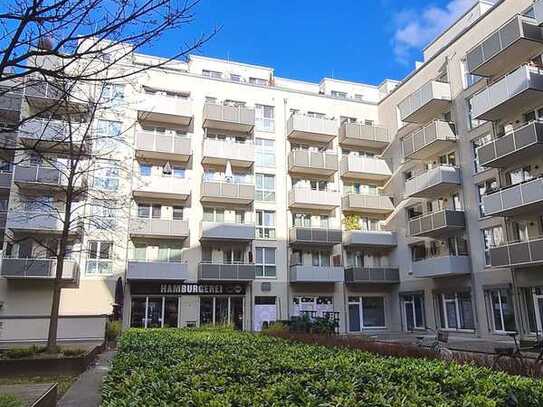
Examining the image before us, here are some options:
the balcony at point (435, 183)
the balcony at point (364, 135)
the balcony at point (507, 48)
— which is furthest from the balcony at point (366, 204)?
the balcony at point (507, 48)

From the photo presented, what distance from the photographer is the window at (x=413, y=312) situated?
30547 mm

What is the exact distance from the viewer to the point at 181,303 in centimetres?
2953

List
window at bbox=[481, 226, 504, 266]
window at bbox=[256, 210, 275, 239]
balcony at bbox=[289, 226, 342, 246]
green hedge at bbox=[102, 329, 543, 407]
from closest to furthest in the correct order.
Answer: green hedge at bbox=[102, 329, 543, 407] < window at bbox=[481, 226, 504, 266] < balcony at bbox=[289, 226, 342, 246] < window at bbox=[256, 210, 275, 239]

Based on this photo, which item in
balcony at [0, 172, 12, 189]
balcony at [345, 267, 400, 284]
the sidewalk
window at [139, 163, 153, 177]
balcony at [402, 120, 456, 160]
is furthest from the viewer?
balcony at [345, 267, 400, 284]

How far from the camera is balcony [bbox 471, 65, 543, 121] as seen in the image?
21188 millimetres

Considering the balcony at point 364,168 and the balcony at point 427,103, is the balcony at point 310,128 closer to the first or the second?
the balcony at point 364,168

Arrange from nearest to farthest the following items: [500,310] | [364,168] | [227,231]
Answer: [500,310]
[227,231]
[364,168]

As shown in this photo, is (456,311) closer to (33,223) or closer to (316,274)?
(316,274)

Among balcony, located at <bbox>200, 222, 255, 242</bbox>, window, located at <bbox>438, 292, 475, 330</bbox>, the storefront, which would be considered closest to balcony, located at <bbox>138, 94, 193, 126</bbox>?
balcony, located at <bbox>200, 222, 255, 242</bbox>

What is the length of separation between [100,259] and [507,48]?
81.5ft

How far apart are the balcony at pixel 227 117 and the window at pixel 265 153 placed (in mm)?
1440

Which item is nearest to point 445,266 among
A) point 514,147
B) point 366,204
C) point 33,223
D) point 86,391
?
point 514,147

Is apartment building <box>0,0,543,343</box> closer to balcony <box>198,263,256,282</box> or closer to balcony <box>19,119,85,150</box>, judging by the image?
balcony <box>198,263,256,282</box>

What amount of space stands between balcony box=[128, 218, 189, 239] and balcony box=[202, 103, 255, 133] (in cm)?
730
